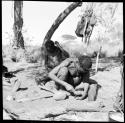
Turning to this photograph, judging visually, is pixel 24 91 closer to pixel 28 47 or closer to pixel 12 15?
pixel 12 15

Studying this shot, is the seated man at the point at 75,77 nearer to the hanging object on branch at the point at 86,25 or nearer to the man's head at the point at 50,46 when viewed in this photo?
the man's head at the point at 50,46

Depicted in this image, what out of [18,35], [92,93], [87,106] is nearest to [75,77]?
[92,93]

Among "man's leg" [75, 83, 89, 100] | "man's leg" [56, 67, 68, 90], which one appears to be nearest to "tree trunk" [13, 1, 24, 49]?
"man's leg" [56, 67, 68, 90]

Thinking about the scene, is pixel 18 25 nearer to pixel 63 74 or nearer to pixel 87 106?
Answer: pixel 63 74

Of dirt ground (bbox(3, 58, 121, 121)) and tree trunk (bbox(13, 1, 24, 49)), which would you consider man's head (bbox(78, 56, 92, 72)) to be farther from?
tree trunk (bbox(13, 1, 24, 49))

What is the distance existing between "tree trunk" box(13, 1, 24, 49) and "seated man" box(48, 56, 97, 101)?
4035mm

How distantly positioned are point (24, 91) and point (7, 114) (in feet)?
5.15

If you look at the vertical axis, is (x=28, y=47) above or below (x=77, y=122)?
above

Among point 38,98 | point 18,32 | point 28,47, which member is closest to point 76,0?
point 18,32

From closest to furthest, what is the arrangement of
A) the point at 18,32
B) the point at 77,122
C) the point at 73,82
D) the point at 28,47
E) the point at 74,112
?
the point at 77,122
the point at 74,112
the point at 73,82
the point at 18,32
the point at 28,47

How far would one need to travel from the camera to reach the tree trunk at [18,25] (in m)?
10.6

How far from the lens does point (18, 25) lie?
1059cm

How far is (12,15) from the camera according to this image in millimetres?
10656

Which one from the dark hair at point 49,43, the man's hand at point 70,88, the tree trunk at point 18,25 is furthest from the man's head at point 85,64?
the tree trunk at point 18,25
